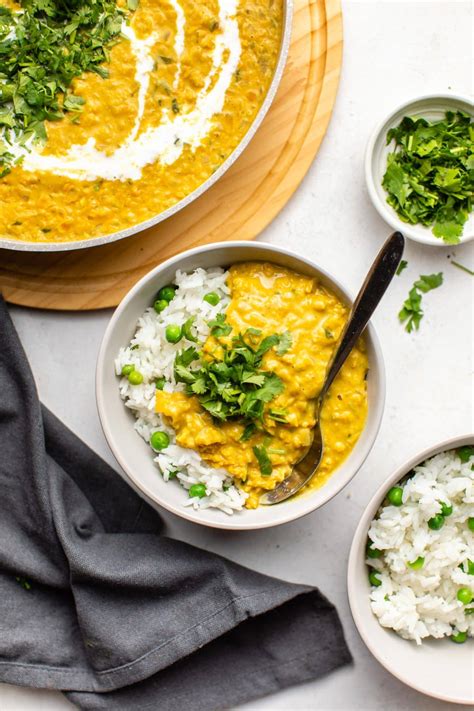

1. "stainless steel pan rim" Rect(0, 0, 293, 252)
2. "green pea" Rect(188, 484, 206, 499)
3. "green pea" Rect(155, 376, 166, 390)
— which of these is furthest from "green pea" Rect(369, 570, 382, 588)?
"stainless steel pan rim" Rect(0, 0, 293, 252)

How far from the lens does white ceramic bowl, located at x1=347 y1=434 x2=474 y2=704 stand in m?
3.12

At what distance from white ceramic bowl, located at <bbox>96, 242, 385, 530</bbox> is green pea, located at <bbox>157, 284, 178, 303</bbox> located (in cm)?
4

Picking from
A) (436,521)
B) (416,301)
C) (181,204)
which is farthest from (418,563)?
(181,204)

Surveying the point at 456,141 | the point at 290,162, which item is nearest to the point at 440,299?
the point at 456,141

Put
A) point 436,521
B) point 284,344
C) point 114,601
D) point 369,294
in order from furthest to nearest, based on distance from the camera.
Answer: point 114,601 → point 436,521 → point 284,344 → point 369,294

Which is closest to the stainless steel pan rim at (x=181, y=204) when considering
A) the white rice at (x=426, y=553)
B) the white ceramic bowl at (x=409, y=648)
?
the white ceramic bowl at (x=409, y=648)

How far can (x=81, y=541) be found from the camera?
10.9 ft

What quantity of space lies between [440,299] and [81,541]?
6.85ft

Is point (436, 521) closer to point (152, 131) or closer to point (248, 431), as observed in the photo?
point (248, 431)

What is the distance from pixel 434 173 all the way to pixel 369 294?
33.8 inches

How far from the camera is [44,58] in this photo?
10.3 ft

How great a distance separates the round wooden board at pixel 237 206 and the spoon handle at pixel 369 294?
29.7 inches

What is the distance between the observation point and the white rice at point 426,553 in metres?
3.22

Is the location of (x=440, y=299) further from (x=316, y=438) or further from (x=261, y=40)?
(x=261, y=40)
